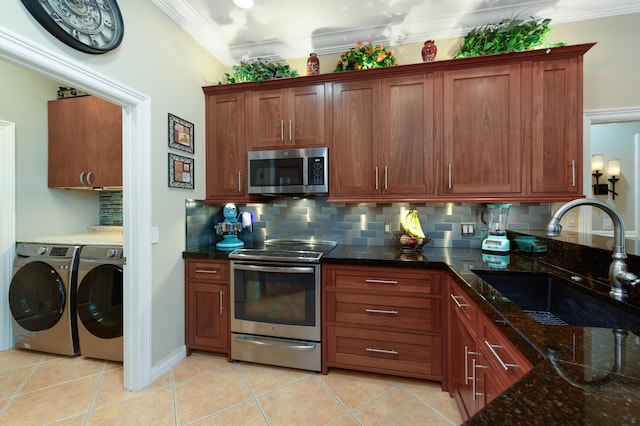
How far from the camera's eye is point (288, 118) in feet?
8.16

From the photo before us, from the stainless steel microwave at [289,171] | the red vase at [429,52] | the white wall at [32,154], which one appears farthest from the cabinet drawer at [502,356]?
the white wall at [32,154]

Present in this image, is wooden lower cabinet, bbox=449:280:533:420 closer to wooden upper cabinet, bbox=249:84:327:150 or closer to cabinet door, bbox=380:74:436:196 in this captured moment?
cabinet door, bbox=380:74:436:196

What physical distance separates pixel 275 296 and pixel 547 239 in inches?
76.4

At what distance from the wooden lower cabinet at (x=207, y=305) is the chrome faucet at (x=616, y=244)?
2.13 metres

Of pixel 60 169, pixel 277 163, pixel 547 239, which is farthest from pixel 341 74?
pixel 60 169

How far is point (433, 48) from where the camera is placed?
2.28 meters

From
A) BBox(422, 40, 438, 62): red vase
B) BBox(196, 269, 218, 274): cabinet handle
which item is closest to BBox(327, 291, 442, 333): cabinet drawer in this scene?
BBox(196, 269, 218, 274): cabinet handle

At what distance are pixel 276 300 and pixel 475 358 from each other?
1.39 m

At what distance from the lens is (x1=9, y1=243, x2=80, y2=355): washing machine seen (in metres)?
2.33

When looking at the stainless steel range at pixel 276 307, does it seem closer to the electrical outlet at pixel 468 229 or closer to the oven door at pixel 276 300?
the oven door at pixel 276 300

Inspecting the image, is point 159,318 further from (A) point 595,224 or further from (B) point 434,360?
(A) point 595,224

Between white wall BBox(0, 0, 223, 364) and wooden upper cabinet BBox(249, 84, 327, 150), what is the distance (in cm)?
55

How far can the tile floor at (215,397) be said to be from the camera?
1.71 metres

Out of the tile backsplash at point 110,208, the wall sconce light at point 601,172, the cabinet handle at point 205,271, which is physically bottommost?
the cabinet handle at point 205,271
